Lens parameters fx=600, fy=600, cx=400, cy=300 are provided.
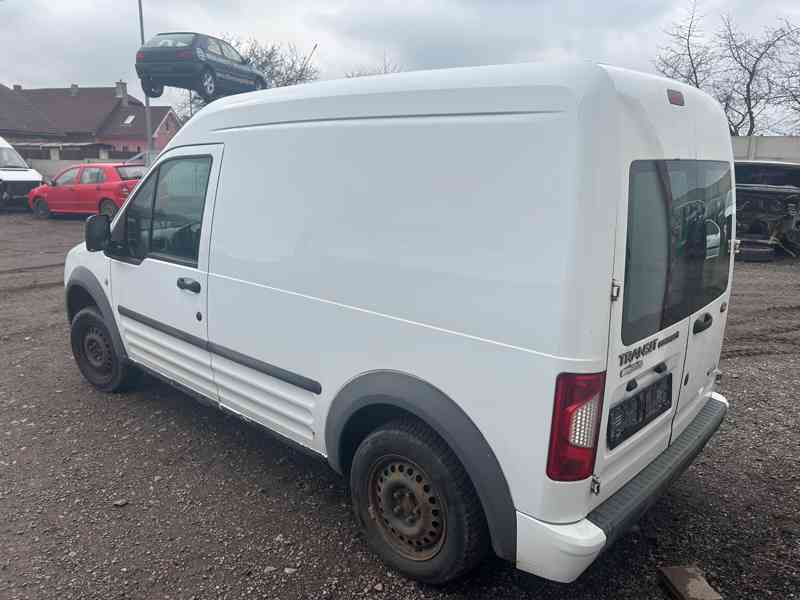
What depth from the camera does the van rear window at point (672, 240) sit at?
2.15m

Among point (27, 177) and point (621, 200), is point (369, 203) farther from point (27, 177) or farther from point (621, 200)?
point (27, 177)

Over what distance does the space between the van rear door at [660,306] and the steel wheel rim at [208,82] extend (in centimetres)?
1285

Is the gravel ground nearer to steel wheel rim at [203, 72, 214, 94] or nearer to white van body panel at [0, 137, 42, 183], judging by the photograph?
steel wheel rim at [203, 72, 214, 94]

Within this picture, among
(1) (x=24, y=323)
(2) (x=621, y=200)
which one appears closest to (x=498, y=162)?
(2) (x=621, y=200)

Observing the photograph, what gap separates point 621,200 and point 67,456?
3.60 meters

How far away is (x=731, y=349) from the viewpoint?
5914mm

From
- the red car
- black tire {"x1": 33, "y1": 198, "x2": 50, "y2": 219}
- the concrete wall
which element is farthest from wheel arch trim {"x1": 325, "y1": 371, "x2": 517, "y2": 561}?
the concrete wall

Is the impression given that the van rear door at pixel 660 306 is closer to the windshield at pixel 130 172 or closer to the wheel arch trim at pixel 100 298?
the wheel arch trim at pixel 100 298

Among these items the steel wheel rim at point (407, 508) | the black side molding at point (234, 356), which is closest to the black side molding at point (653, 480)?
the steel wheel rim at point (407, 508)

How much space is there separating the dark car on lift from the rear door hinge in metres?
13.2

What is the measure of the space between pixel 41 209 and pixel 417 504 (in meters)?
18.3

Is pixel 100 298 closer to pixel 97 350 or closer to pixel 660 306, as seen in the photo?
pixel 97 350

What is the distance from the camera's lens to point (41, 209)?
17266 mm

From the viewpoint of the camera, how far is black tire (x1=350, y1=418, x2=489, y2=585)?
2.41 m
